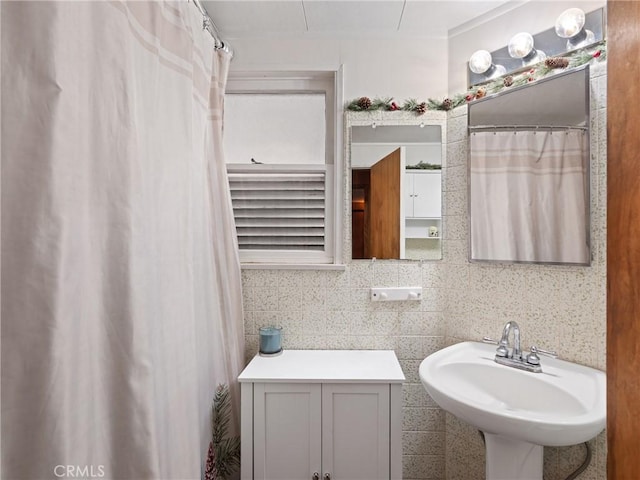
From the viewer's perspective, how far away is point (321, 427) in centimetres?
131

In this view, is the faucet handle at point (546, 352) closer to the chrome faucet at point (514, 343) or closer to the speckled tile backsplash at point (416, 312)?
the chrome faucet at point (514, 343)

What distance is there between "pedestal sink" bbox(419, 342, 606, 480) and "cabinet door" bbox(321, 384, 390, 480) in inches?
10.1

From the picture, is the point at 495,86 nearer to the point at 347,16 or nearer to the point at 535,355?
the point at 347,16

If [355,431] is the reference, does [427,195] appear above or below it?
above

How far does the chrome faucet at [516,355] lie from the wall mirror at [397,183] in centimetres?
46

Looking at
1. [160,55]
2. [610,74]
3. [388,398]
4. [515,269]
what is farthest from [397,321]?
[160,55]

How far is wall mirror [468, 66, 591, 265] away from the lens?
125 centimetres

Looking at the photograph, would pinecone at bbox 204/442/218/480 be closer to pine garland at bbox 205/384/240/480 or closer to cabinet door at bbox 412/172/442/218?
pine garland at bbox 205/384/240/480

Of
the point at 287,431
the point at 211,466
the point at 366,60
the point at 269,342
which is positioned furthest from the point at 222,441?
the point at 366,60

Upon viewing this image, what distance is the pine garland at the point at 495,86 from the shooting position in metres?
1.23

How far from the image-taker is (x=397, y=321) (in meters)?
1.65

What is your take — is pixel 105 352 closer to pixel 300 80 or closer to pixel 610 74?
pixel 610 74

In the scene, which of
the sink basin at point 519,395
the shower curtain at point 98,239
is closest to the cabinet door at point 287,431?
the shower curtain at point 98,239

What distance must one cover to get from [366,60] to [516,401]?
1715 mm
